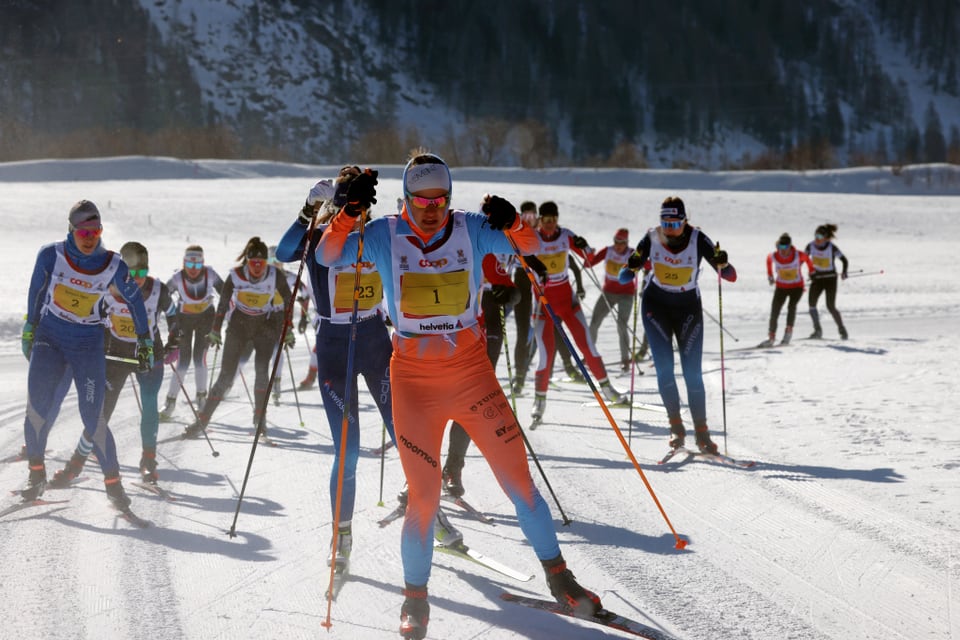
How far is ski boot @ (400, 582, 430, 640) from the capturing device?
4309mm

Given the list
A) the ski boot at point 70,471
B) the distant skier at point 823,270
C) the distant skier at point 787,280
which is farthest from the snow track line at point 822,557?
the distant skier at point 823,270

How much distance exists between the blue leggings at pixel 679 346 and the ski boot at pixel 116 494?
444 cm

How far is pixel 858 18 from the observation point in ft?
487

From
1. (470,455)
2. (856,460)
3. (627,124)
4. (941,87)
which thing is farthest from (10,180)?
(941,87)

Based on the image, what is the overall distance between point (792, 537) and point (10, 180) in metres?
41.5

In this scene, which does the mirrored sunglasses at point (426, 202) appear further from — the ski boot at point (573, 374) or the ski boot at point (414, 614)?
the ski boot at point (573, 374)

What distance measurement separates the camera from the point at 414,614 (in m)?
4.37

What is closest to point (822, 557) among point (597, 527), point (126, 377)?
point (597, 527)

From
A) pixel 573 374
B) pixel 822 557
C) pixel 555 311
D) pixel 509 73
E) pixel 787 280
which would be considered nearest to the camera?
pixel 822 557

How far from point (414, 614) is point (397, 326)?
139 centimetres

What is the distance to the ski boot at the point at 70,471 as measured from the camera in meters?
7.58

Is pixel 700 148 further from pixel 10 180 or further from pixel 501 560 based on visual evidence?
pixel 501 560

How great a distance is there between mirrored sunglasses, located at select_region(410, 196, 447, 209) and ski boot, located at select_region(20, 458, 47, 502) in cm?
434

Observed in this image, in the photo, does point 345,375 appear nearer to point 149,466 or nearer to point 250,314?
point 149,466
